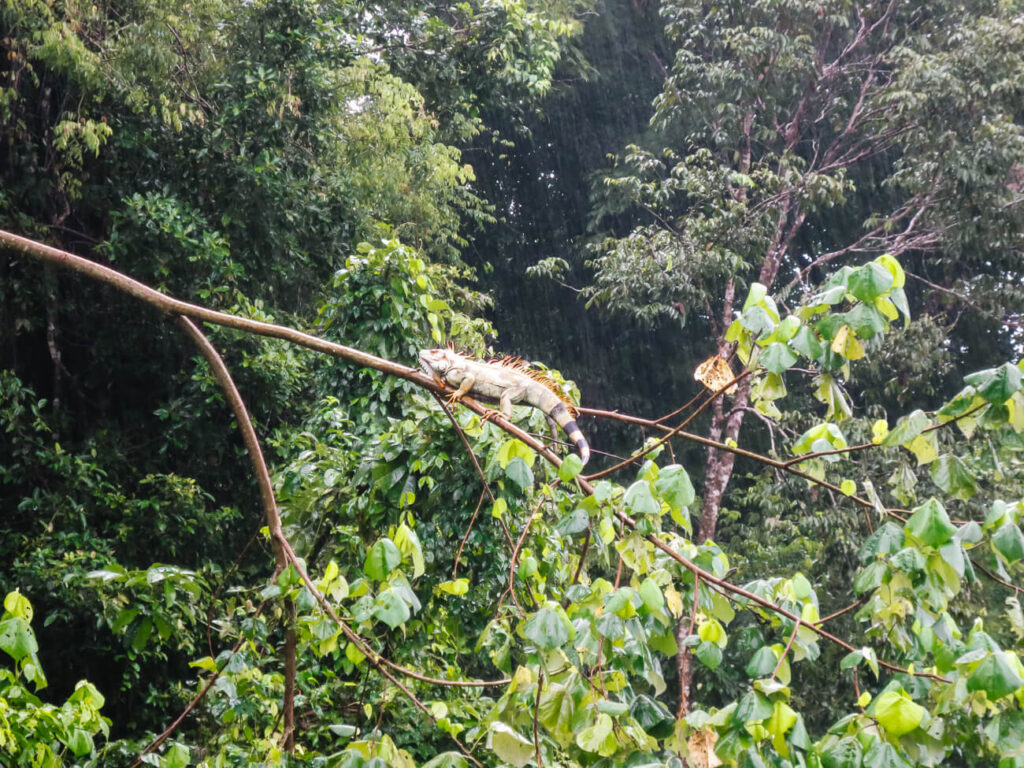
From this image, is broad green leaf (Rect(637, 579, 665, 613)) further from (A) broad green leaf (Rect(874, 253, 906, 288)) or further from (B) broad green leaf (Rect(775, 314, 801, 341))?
(A) broad green leaf (Rect(874, 253, 906, 288))

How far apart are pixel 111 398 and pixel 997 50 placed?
24.6ft

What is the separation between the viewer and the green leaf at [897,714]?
1.21 metres

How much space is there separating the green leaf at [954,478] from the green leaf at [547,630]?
634mm

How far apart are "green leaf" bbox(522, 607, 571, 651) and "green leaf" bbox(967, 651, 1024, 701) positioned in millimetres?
555

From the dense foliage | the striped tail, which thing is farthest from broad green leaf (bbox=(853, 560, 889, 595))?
the striped tail

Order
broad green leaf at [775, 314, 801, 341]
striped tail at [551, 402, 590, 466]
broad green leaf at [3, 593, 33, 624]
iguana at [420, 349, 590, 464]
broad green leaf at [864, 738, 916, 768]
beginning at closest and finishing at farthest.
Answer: broad green leaf at [864, 738, 916, 768] → broad green leaf at [775, 314, 801, 341] → broad green leaf at [3, 593, 33, 624] → striped tail at [551, 402, 590, 466] → iguana at [420, 349, 590, 464]

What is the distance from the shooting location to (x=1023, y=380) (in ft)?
4.76

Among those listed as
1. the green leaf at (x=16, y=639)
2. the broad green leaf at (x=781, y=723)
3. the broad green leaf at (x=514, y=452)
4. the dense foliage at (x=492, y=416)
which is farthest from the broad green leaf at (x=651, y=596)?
the green leaf at (x=16, y=639)

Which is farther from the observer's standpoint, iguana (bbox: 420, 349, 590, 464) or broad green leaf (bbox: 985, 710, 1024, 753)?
iguana (bbox: 420, 349, 590, 464)

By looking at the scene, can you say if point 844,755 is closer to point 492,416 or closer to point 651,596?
point 651,596

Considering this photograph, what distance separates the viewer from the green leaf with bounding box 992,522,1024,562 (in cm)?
133

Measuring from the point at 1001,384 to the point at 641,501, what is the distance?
567 millimetres

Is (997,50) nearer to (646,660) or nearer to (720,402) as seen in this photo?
(720,402)

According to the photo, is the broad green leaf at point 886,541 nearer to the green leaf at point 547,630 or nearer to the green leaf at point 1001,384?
the green leaf at point 1001,384
